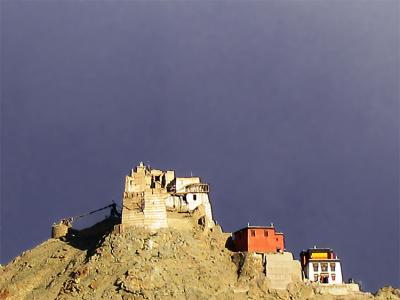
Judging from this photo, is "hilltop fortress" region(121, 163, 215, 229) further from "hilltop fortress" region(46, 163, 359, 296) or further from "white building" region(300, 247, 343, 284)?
"white building" region(300, 247, 343, 284)

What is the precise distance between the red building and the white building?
452 centimetres

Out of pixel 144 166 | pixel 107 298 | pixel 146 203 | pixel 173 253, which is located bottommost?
pixel 107 298

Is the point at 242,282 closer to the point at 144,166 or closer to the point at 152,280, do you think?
the point at 152,280

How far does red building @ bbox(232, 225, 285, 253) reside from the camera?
110688 millimetres

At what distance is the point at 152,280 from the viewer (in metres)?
99.9

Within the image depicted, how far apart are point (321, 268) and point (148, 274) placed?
88.5ft

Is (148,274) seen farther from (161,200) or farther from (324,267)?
(324,267)

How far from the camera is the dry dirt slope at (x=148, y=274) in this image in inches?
3947

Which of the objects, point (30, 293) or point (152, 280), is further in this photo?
point (30, 293)

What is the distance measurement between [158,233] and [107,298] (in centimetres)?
1313

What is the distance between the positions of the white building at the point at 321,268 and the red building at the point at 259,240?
452 cm

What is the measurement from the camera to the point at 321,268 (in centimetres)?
11350

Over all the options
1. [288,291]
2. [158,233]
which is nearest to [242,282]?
[288,291]

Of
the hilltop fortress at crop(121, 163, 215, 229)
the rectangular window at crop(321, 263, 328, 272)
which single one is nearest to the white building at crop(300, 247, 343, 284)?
the rectangular window at crop(321, 263, 328, 272)
